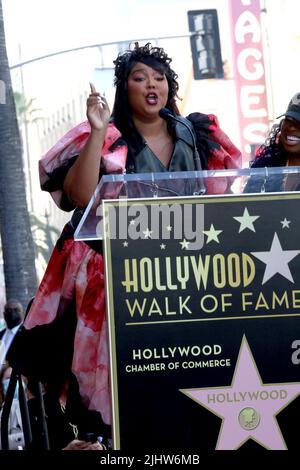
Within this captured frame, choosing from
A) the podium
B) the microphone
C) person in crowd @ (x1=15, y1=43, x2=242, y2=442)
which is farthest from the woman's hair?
the podium

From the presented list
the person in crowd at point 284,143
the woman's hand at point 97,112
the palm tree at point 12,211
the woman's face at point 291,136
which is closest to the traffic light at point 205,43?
the palm tree at point 12,211

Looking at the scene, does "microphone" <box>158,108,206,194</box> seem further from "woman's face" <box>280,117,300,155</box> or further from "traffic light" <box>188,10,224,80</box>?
"traffic light" <box>188,10,224,80</box>

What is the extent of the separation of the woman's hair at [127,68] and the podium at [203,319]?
4.21ft

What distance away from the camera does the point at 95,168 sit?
16.9ft

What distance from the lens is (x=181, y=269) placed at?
4410 mm

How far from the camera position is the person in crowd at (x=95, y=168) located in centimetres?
523

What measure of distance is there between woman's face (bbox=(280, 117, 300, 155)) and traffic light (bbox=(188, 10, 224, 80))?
75.3 feet

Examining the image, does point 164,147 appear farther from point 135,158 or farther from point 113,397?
point 113,397

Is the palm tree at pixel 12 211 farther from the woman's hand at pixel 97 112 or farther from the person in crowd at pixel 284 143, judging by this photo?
the woman's hand at pixel 97 112

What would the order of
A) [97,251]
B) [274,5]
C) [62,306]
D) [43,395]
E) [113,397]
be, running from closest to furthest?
[113,397]
[97,251]
[62,306]
[43,395]
[274,5]

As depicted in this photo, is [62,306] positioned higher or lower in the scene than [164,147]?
lower

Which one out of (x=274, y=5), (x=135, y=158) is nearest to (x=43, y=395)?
(x=135, y=158)

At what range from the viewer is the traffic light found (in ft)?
94.0
